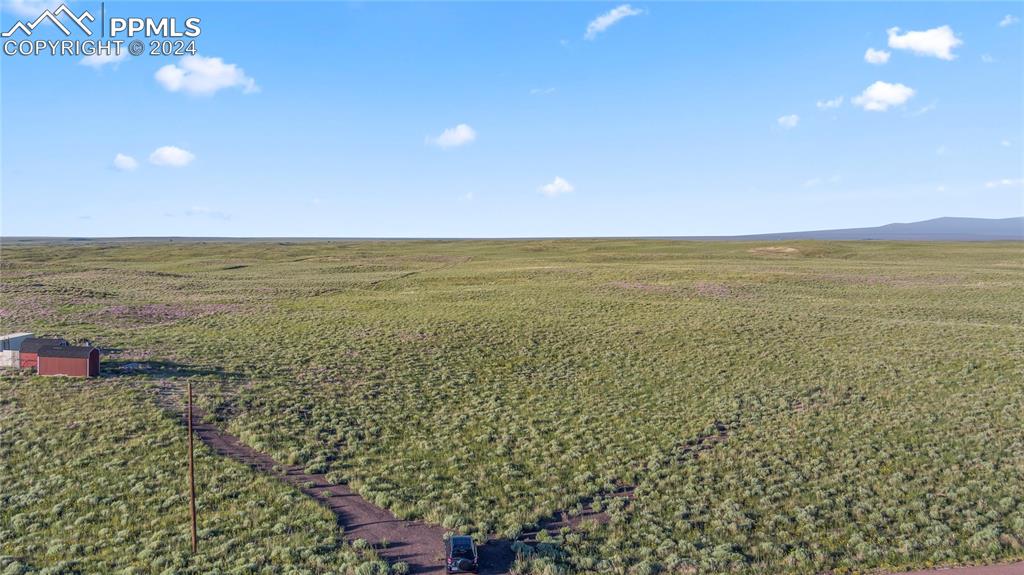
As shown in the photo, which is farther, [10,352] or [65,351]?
[10,352]

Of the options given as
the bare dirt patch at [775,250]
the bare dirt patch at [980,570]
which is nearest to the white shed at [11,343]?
the bare dirt patch at [980,570]

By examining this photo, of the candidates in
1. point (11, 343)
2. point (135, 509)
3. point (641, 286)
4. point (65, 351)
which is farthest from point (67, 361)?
point (641, 286)

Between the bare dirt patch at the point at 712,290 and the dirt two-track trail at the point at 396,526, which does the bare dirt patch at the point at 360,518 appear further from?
the bare dirt patch at the point at 712,290

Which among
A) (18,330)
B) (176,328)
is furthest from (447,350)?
(18,330)

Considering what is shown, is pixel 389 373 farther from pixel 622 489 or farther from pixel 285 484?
pixel 622 489

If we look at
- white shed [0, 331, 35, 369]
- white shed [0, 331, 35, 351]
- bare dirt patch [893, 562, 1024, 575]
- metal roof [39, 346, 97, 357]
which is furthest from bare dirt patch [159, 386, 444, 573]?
white shed [0, 331, 35, 351]

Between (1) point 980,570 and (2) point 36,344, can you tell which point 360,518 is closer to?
(1) point 980,570
